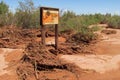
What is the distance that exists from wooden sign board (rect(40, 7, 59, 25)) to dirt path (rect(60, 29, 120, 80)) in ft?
5.46

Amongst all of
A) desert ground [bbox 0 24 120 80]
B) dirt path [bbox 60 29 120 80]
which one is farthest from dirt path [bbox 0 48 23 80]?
dirt path [bbox 60 29 120 80]

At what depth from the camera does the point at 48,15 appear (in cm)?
1170

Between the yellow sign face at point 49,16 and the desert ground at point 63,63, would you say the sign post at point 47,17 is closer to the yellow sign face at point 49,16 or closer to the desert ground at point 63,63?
the yellow sign face at point 49,16

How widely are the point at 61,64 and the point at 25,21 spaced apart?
11.7 meters

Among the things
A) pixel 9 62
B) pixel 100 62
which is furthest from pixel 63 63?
pixel 9 62

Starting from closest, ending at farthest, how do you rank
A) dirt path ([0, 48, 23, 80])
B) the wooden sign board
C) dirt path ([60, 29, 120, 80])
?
1. dirt path ([60, 29, 120, 80])
2. dirt path ([0, 48, 23, 80])
3. the wooden sign board

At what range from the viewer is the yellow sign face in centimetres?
1147

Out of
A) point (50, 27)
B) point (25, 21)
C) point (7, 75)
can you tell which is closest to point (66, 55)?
point (7, 75)

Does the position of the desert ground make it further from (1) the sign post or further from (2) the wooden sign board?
(2) the wooden sign board

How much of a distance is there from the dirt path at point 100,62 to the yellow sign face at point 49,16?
167 centimetres

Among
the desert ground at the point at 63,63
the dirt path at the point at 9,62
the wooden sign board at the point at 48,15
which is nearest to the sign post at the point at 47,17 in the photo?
the wooden sign board at the point at 48,15

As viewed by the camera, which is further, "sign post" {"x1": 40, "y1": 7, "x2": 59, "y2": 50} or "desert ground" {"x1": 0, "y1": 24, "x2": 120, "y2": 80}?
"sign post" {"x1": 40, "y1": 7, "x2": 59, "y2": 50}

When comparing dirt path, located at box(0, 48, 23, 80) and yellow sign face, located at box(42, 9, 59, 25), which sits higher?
yellow sign face, located at box(42, 9, 59, 25)

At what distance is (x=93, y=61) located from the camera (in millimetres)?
10422
